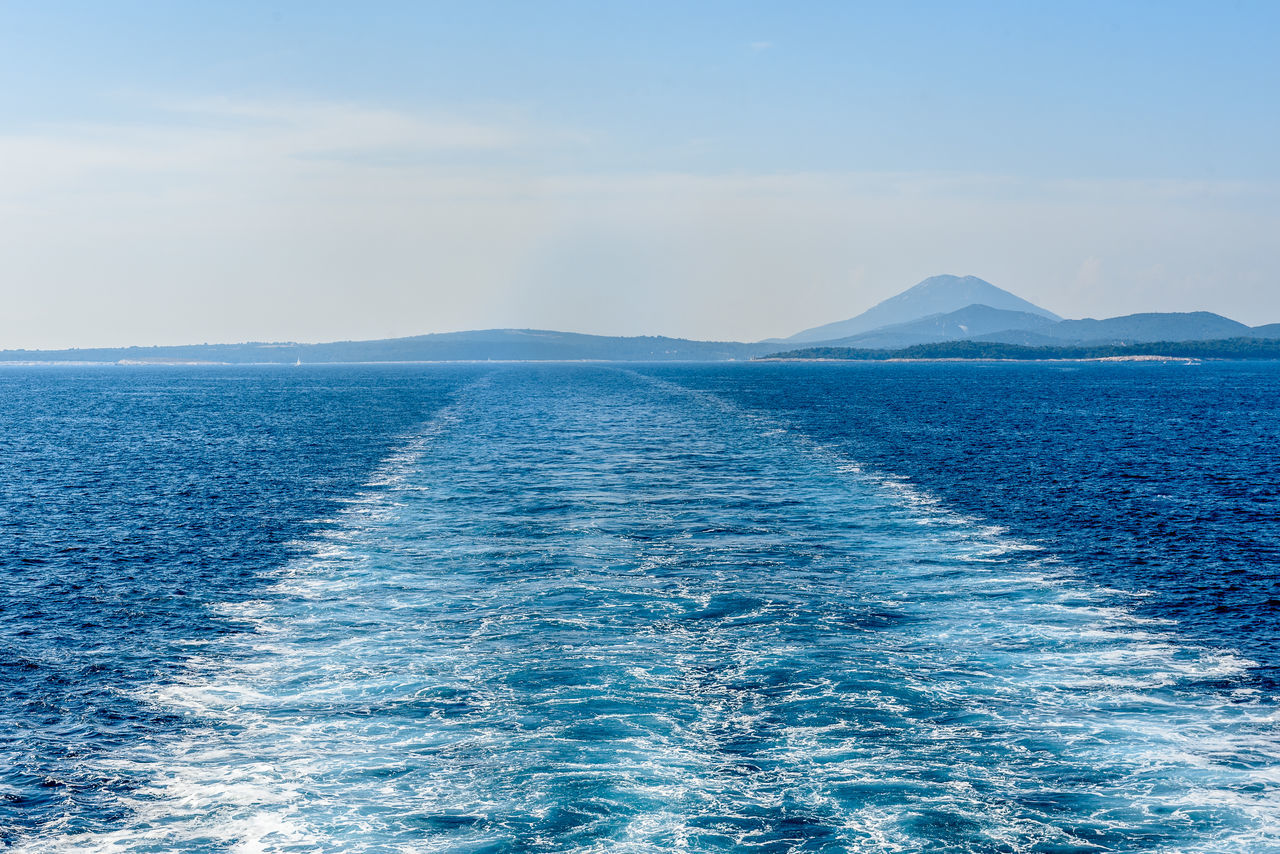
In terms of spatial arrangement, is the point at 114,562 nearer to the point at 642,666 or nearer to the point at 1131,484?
the point at 642,666

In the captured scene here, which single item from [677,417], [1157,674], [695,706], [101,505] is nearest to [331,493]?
[101,505]

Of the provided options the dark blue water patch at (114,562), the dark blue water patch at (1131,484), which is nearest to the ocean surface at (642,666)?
the dark blue water patch at (114,562)

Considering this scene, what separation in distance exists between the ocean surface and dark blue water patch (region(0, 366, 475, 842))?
6.5 inches

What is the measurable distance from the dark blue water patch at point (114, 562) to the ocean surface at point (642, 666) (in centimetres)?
17

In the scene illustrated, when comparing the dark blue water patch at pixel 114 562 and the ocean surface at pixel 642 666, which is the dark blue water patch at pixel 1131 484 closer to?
the ocean surface at pixel 642 666

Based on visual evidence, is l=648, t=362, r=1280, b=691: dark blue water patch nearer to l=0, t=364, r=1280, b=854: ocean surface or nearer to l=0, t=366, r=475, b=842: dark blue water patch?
l=0, t=364, r=1280, b=854: ocean surface

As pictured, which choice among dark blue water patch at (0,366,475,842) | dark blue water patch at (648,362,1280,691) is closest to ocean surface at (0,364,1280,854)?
dark blue water patch at (0,366,475,842)

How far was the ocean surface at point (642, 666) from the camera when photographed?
1714 cm

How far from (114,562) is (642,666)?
23529 mm

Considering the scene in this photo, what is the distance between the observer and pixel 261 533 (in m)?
44.9

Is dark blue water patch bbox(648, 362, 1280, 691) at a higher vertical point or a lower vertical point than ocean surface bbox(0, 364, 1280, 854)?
higher

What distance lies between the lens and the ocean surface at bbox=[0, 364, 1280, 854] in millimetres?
17141

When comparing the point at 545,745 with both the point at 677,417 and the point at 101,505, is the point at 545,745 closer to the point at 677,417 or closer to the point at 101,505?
the point at 101,505

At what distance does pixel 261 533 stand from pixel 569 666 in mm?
25013
